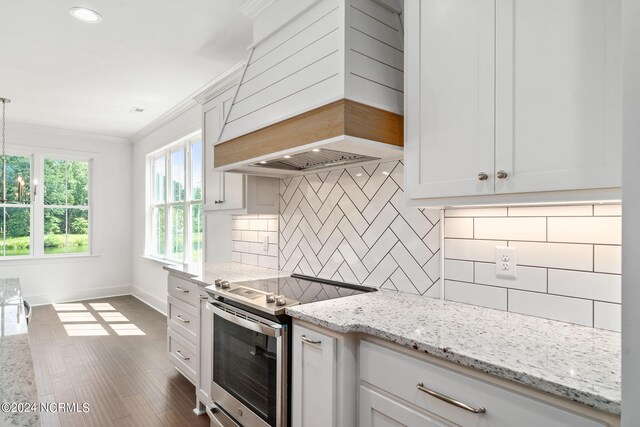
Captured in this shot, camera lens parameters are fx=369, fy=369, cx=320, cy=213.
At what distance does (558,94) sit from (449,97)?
38 centimetres

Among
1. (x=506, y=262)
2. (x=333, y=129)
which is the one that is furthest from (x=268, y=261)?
(x=506, y=262)

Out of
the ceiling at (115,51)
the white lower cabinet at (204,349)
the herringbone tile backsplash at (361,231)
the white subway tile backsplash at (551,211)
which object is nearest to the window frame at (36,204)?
the ceiling at (115,51)

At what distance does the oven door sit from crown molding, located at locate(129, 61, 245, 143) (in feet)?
5.53

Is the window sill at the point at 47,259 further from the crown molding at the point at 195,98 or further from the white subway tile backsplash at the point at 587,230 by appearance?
the white subway tile backsplash at the point at 587,230

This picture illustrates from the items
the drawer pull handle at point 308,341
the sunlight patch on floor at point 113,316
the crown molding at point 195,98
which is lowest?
the sunlight patch on floor at point 113,316

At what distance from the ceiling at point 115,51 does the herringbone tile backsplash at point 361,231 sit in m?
1.20

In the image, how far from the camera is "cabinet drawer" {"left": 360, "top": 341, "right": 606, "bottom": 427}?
0.93 m

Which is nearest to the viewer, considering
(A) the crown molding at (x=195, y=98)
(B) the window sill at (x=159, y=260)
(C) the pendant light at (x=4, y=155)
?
(A) the crown molding at (x=195, y=98)

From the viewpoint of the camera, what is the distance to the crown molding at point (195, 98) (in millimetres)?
2863

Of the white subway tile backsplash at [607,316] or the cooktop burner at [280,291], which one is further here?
the cooktop burner at [280,291]

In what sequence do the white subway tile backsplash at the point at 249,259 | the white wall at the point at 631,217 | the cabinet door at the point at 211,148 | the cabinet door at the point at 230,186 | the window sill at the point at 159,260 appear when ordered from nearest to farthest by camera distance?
the white wall at the point at 631,217 → the cabinet door at the point at 230,186 → the cabinet door at the point at 211,148 → the white subway tile backsplash at the point at 249,259 → the window sill at the point at 159,260

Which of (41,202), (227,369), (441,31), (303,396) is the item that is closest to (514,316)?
(303,396)

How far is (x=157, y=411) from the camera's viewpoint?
8.32 feet

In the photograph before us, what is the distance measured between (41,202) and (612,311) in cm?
656
